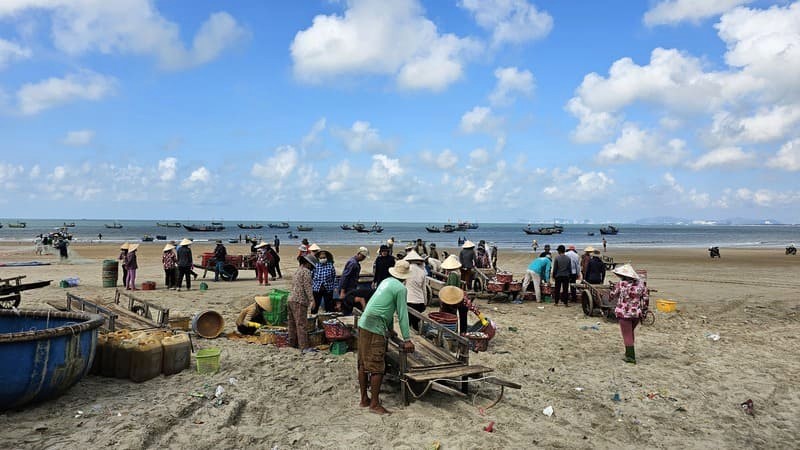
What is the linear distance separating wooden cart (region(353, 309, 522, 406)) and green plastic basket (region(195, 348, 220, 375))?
240 cm

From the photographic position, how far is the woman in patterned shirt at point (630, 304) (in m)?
7.58

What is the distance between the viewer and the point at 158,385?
246 inches

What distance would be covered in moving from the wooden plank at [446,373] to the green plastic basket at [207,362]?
113 inches

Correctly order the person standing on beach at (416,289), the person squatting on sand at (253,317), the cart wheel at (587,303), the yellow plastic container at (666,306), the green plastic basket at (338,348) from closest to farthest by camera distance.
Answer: the green plastic basket at (338,348) → the person standing on beach at (416,289) → the person squatting on sand at (253,317) → the cart wheel at (587,303) → the yellow plastic container at (666,306)

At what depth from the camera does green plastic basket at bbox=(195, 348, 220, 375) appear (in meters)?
6.76

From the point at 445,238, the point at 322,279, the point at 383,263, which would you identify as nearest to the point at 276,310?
the point at 322,279

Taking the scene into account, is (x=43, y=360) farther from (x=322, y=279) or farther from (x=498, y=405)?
(x=498, y=405)

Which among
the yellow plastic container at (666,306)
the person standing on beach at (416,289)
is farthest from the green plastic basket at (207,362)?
the yellow plastic container at (666,306)

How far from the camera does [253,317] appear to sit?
928 cm

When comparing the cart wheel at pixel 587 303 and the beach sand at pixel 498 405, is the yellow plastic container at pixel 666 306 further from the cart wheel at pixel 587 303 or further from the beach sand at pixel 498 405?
the beach sand at pixel 498 405

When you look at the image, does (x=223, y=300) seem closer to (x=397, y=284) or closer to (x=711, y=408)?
(x=397, y=284)

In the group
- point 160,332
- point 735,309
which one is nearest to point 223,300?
point 160,332

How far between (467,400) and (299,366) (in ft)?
8.33

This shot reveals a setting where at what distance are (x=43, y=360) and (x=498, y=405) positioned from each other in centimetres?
503
